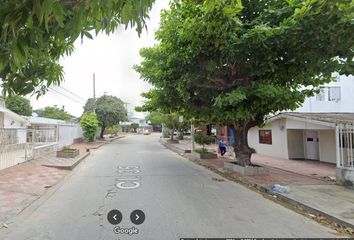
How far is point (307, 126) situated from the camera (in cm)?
1758

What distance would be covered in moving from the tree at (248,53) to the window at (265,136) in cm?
900

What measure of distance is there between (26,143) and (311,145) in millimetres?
17405

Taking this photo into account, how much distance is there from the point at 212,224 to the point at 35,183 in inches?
299

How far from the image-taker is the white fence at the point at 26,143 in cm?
1425

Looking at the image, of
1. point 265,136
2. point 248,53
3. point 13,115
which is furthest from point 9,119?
point 248,53

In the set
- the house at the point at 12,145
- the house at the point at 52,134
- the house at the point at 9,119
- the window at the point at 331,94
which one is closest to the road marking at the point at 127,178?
the house at the point at 12,145

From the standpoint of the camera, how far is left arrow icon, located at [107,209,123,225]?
21.8 ft

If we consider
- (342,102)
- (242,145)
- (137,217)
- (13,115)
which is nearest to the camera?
(137,217)

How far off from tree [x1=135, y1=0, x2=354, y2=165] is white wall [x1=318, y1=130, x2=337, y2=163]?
6288 mm

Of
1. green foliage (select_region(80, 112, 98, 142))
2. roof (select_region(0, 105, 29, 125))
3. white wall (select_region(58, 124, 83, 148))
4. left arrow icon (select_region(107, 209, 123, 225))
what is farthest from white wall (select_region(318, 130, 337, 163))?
green foliage (select_region(80, 112, 98, 142))

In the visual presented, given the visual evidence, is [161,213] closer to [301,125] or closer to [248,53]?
[248,53]

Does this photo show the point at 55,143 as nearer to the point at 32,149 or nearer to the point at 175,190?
the point at 32,149

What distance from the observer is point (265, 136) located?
2338 centimetres

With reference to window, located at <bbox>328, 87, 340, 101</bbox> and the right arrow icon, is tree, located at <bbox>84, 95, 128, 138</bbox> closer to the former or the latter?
window, located at <bbox>328, 87, 340, 101</bbox>
